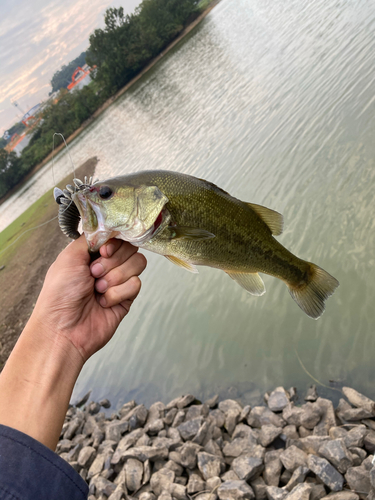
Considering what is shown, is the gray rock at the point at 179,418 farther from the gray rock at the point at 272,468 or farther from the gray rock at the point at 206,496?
the gray rock at the point at 272,468

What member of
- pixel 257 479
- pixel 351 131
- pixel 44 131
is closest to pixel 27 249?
pixel 351 131

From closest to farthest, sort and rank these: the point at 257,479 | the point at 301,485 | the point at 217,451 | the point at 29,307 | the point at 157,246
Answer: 1. the point at 157,246
2. the point at 301,485
3. the point at 257,479
4. the point at 217,451
5. the point at 29,307

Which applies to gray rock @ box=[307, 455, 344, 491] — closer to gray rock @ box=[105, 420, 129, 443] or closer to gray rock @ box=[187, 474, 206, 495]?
gray rock @ box=[187, 474, 206, 495]

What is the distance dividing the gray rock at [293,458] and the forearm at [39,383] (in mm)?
2986

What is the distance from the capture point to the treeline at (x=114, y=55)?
2000 inches

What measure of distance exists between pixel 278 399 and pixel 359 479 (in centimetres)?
184

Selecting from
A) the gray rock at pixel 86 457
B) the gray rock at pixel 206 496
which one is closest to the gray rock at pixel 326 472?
the gray rock at pixel 206 496

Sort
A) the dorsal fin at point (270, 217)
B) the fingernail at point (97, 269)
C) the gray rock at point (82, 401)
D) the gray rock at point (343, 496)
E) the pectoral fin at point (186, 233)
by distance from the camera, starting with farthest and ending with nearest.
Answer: the gray rock at point (82, 401) → the gray rock at point (343, 496) → the dorsal fin at point (270, 217) → the fingernail at point (97, 269) → the pectoral fin at point (186, 233)

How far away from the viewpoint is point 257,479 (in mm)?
4020

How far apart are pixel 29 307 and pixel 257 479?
43.4 ft

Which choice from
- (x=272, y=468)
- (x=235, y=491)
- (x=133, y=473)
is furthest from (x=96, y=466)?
(x=272, y=468)

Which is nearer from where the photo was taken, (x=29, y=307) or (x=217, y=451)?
(x=217, y=451)

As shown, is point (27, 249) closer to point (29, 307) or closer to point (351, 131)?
point (29, 307)

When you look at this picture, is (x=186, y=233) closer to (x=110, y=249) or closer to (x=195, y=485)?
(x=110, y=249)
